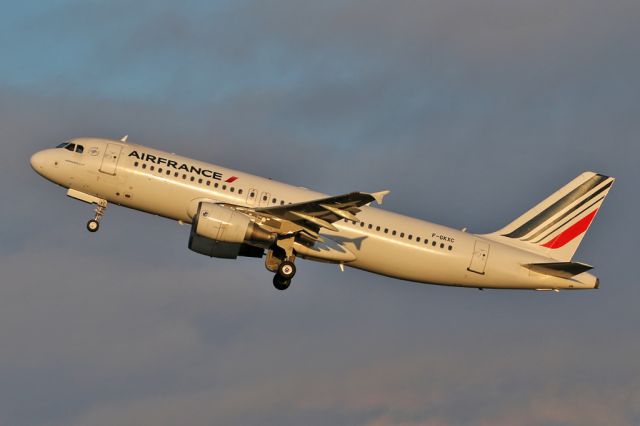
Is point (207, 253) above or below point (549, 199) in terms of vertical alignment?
below

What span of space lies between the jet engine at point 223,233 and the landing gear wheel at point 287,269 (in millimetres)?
1346

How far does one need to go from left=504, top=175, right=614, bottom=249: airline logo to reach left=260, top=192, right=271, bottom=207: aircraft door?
13.5 metres

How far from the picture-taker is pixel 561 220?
63.5 metres

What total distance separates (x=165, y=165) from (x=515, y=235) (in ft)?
62.0

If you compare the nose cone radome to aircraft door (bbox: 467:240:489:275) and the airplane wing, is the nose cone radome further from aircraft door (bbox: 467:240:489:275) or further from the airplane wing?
aircraft door (bbox: 467:240:489:275)

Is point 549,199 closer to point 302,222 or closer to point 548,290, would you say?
point 548,290

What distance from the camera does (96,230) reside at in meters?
59.5

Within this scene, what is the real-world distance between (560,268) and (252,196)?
15809 millimetres

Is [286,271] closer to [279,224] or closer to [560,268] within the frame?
[279,224]

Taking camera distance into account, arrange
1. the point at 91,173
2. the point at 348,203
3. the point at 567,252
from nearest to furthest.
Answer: the point at 348,203
the point at 91,173
the point at 567,252

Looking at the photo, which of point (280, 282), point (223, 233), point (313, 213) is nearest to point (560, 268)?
point (313, 213)

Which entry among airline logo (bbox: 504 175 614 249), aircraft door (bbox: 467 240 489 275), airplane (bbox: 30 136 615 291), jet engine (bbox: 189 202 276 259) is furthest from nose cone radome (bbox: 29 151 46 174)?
airline logo (bbox: 504 175 614 249)

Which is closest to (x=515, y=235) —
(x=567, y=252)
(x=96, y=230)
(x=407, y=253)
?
(x=567, y=252)

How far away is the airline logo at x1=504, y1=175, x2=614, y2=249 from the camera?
63094 millimetres
